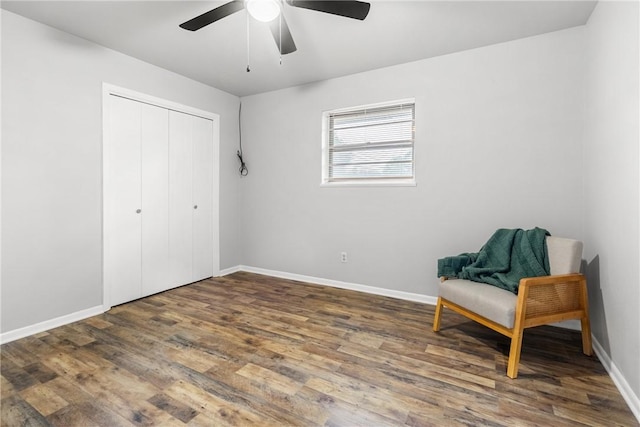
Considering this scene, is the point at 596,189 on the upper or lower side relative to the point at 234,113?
lower

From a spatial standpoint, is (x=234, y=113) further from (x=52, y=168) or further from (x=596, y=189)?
(x=596, y=189)

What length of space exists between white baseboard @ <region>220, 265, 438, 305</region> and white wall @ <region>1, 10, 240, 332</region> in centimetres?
177

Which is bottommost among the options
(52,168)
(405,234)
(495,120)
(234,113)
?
(405,234)

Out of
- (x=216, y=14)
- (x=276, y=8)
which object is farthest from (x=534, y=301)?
(x=216, y=14)

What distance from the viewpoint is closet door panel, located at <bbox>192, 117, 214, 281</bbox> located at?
3.74m

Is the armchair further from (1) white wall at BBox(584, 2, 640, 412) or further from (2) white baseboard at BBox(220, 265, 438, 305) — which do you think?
(2) white baseboard at BBox(220, 265, 438, 305)

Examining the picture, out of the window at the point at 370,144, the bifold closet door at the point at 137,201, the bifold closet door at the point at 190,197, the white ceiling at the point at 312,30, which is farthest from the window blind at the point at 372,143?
the bifold closet door at the point at 137,201

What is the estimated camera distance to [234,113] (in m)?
4.21

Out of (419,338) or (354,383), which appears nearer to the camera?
(354,383)

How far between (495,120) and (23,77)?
382cm

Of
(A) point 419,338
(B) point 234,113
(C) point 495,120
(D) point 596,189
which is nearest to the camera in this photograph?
(D) point 596,189

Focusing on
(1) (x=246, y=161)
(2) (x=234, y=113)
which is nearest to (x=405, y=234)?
(1) (x=246, y=161)

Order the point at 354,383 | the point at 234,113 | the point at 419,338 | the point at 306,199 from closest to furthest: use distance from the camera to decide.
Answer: the point at 354,383 → the point at 419,338 → the point at 306,199 → the point at 234,113

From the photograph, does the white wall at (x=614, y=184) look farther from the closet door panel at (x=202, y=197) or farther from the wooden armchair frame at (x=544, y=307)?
the closet door panel at (x=202, y=197)
